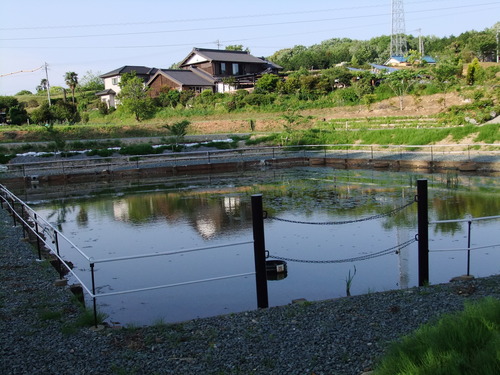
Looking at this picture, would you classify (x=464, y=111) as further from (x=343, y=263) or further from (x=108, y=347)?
(x=108, y=347)

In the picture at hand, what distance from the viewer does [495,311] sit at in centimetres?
372

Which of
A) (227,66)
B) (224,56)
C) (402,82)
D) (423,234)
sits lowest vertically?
(423,234)

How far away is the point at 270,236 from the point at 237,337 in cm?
593

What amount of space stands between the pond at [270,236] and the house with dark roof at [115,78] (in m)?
35.4

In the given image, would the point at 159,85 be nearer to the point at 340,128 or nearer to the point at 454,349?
the point at 340,128

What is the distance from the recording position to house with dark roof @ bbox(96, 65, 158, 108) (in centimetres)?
5316

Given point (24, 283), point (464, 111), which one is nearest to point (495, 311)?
point (24, 283)

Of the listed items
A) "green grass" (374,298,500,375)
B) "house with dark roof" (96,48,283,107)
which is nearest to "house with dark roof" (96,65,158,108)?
"house with dark roof" (96,48,283,107)

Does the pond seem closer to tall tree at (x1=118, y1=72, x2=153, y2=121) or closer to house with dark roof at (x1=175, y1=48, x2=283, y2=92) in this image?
tall tree at (x1=118, y1=72, x2=153, y2=121)

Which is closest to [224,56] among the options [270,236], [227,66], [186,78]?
[227,66]

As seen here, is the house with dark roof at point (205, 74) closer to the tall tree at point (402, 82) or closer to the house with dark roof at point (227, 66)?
the house with dark roof at point (227, 66)

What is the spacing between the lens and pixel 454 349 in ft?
10.5

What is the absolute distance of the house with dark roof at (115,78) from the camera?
53.2 m

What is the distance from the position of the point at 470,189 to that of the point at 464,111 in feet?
41.2
